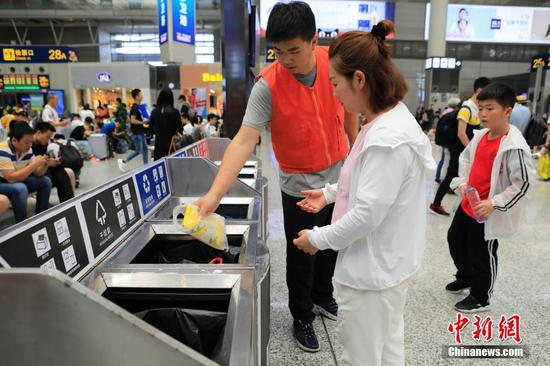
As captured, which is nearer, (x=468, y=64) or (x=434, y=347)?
(x=434, y=347)

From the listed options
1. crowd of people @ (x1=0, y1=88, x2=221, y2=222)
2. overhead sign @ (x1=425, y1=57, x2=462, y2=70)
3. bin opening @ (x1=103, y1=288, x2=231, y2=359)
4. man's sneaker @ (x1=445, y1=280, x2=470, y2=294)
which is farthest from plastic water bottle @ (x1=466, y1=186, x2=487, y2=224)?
overhead sign @ (x1=425, y1=57, x2=462, y2=70)

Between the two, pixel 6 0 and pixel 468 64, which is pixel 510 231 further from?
pixel 6 0

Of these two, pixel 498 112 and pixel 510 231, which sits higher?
pixel 498 112

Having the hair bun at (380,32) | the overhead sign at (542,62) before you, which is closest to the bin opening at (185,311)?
the hair bun at (380,32)

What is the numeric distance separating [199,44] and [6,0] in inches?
353

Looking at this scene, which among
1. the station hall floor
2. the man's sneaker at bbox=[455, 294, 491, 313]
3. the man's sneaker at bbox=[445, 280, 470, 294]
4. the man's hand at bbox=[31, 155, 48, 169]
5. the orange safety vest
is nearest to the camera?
the orange safety vest

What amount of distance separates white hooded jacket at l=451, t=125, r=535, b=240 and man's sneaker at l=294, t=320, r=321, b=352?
3.70ft

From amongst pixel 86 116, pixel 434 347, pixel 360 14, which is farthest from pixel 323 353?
pixel 360 14

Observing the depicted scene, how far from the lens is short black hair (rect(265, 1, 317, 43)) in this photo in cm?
153

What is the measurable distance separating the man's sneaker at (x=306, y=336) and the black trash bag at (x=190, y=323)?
108cm

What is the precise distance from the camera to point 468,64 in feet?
65.6

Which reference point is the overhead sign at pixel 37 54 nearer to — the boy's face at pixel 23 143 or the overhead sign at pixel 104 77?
the overhead sign at pixel 104 77

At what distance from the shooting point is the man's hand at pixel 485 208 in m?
2.14

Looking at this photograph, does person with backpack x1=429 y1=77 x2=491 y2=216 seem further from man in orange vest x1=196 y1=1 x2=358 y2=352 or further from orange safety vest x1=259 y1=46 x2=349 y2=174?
orange safety vest x1=259 y1=46 x2=349 y2=174
